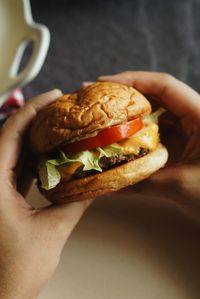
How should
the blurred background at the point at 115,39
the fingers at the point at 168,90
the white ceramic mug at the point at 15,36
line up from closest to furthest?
the fingers at the point at 168,90
the white ceramic mug at the point at 15,36
the blurred background at the point at 115,39

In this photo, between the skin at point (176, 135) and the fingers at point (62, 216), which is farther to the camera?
the skin at point (176, 135)

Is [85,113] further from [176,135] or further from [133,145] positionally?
[176,135]

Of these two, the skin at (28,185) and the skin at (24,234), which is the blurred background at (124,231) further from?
the skin at (24,234)

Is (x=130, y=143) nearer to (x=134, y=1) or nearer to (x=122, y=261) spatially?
(x=122, y=261)

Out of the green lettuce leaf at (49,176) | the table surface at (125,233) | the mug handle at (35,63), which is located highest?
the mug handle at (35,63)

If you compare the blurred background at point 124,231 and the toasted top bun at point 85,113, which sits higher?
the toasted top bun at point 85,113

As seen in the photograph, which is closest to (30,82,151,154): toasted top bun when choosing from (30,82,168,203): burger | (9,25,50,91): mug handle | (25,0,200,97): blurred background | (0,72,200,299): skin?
(30,82,168,203): burger

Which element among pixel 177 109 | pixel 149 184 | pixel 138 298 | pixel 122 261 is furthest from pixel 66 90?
pixel 138 298

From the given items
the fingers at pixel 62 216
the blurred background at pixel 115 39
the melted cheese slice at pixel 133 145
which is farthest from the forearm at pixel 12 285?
the blurred background at pixel 115 39

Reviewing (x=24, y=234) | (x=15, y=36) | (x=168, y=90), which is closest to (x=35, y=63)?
(x=15, y=36)
